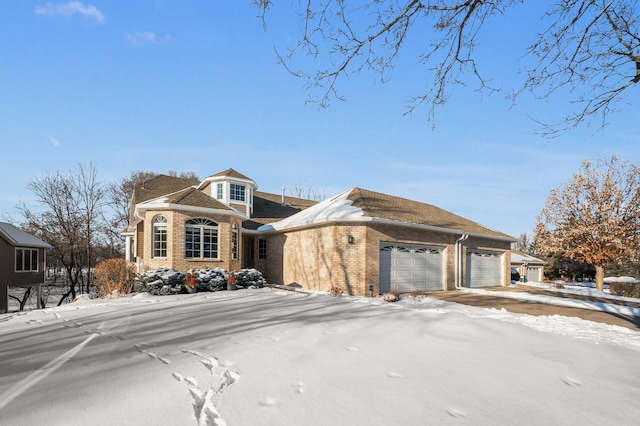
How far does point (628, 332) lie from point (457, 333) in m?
4.26

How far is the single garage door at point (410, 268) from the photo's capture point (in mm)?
14234

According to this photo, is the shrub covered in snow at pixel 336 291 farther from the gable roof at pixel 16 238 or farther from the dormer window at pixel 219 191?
the gable roof at pixel 16 238

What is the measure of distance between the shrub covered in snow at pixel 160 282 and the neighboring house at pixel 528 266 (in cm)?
3199

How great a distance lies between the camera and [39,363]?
439cm

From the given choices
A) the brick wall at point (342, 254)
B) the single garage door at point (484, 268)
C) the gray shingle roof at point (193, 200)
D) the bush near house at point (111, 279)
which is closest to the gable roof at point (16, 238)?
the bush near house at point (111, 279)

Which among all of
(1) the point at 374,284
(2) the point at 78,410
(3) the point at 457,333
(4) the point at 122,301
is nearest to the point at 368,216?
(1) the point at 374,284

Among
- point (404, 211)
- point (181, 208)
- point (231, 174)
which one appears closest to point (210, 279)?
point (181, 208)

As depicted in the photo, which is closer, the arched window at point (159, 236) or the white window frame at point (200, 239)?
the arched window at point (159, 236)

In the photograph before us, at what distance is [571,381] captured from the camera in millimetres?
4004

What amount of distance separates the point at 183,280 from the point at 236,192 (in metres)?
8.92

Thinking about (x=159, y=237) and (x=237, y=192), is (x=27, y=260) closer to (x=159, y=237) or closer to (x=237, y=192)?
(x=159, y=237)

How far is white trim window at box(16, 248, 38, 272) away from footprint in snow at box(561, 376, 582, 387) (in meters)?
28.9

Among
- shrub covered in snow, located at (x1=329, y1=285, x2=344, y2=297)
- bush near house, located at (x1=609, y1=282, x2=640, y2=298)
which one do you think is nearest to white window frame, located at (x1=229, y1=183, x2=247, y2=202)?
shrub covered in snow, located at (x1=329, y1=285, x2=344, y2=297)

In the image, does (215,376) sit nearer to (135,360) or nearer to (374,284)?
(135,360)
